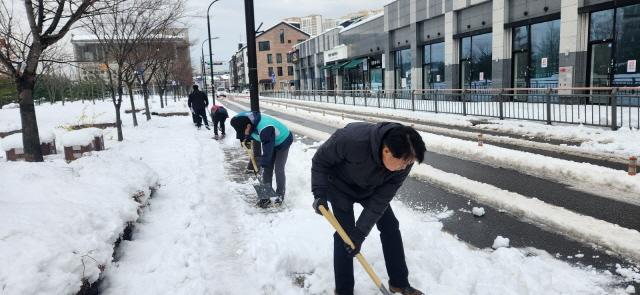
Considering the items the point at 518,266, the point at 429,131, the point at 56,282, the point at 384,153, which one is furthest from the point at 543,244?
the point at 429,131

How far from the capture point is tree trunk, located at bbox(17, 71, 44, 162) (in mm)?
7410

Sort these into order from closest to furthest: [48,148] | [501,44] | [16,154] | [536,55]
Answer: [16,154] → [48,148] → [536,55] → [501,44]

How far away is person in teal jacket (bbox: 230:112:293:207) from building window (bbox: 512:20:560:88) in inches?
650

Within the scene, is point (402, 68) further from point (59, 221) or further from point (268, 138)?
point (59, 221)

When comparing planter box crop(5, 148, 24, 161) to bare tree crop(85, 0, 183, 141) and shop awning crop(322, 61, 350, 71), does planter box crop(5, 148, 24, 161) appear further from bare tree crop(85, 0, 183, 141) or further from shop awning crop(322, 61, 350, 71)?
shop awning crop(322, 61, 350, 71)

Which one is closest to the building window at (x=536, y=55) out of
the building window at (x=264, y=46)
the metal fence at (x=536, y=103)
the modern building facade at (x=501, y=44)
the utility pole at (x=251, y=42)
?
the modern building facade at (x=501, y=44)

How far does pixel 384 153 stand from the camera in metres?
2.85

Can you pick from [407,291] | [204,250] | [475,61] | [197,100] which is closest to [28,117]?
[204,250]

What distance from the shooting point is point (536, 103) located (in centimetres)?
1727

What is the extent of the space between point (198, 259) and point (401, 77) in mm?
28930

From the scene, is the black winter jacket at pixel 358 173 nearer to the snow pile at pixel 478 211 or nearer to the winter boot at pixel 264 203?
the snow pile at pixel 478 211

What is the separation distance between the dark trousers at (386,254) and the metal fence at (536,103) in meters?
10.1

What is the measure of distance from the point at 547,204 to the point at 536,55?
16245 mm

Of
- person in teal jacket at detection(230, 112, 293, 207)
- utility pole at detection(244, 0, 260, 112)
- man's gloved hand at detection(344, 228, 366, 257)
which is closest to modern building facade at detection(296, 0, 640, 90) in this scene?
utility pole at detection(244, 0, 260, 112)
